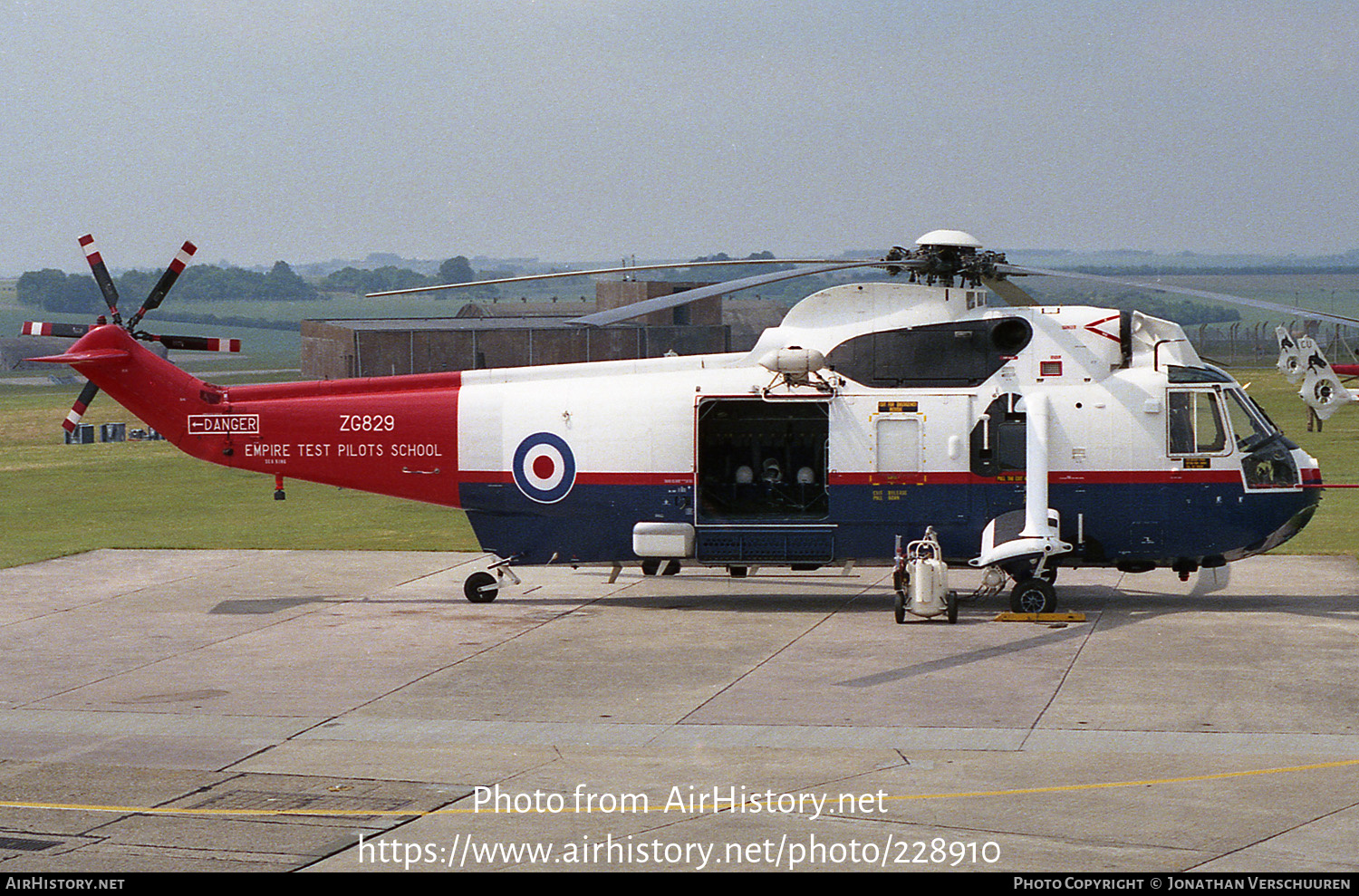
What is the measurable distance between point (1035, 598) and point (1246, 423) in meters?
3.50

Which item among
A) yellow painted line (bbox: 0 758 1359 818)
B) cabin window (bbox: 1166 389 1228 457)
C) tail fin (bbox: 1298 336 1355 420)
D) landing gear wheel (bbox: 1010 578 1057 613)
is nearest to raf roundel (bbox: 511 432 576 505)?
landing gear wheel (bbox: 1010 578 1057 613)

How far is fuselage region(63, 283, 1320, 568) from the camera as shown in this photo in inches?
746

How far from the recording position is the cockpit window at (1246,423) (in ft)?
62.2

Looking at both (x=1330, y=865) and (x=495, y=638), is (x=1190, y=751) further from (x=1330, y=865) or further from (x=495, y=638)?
(x=495, y=638)

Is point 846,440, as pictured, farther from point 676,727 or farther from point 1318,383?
point 1318,383

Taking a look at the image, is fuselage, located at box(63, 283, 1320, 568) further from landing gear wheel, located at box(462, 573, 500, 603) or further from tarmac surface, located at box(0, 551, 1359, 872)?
tarmac surface, located at box(0, 551, 1359, 872)

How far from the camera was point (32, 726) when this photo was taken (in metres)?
14.2

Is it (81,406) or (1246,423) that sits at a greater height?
(81,406)

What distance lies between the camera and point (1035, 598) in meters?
18.7

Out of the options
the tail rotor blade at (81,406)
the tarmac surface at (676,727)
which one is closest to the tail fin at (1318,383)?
the tarmac surface at (676,727)

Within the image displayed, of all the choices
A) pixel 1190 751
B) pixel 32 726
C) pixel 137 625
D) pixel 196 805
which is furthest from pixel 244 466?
pixel 1190 751

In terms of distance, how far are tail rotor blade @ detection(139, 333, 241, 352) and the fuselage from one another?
0.67m

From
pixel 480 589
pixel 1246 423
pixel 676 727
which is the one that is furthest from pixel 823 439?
pixel 676 727

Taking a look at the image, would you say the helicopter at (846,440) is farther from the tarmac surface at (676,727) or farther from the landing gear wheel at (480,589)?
the tarmac surface at (676,727)
